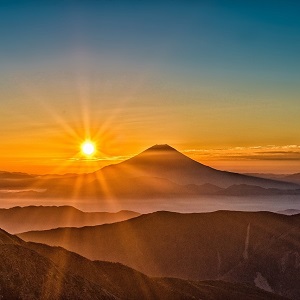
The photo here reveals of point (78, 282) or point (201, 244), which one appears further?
point (201, 244)

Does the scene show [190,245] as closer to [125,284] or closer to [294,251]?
[294,251]

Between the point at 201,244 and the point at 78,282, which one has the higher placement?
the point at 201,244

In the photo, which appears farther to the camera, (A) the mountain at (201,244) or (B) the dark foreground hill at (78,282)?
(A) the mountain at (201,244)

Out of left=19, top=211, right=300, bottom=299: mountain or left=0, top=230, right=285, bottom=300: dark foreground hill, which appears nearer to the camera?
left=0, top=230, right=285, bottom=300: dark foreground hill

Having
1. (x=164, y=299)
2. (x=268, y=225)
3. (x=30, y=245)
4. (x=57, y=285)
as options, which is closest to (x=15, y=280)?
(x=57, y=285)
